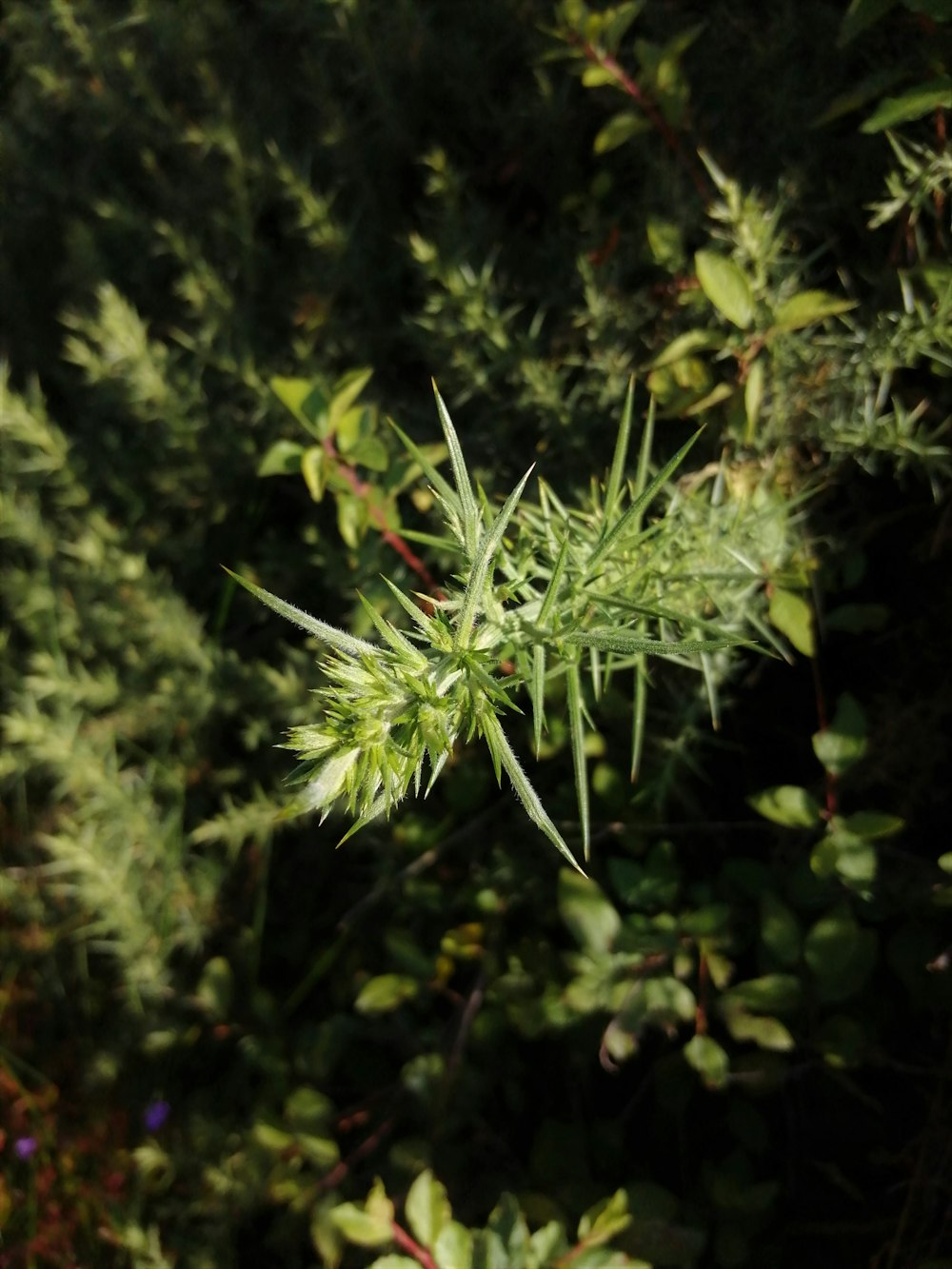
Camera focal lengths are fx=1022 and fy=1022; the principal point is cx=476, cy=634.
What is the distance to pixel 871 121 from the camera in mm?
1601

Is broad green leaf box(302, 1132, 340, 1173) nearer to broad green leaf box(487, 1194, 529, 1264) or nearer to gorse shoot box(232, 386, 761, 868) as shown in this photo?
broad green leaf box(487, 1194, 529, 1264)

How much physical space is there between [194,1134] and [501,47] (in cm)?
255

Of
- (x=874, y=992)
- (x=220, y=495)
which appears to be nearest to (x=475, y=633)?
(x=874, y=992)

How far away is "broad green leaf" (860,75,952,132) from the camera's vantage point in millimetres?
1562

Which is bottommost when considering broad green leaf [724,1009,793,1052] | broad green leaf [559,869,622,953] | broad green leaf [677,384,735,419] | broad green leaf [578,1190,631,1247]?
broad green leaf [578,1190,631,1247]

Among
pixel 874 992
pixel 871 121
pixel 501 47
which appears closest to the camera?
pixel 871 121

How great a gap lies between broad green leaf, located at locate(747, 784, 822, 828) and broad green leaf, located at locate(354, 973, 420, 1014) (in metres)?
0.82

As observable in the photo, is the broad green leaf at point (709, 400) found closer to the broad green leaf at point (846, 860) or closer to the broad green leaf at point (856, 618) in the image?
the broad green leaf at point (856, 618)

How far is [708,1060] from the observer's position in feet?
5.66

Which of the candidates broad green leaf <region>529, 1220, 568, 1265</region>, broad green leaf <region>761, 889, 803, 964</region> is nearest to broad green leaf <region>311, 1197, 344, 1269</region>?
broad green leaf <region>529, 1220, 568, 1265</region>

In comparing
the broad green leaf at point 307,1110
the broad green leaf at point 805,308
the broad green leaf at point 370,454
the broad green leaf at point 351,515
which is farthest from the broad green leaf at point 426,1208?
the broad green leaf at point 805,308

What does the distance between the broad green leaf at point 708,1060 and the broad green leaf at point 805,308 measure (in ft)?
4.01

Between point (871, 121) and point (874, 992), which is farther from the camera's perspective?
point (874, 992)

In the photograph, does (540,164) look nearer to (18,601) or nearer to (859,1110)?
(18,601)
